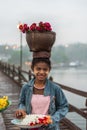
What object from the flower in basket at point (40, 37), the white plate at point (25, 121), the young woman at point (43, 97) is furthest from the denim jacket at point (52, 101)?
the flower in basket at point (40, 37)

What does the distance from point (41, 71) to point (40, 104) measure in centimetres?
31

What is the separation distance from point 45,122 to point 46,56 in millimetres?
624

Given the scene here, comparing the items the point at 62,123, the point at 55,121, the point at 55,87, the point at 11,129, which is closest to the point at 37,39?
the point at 55,87

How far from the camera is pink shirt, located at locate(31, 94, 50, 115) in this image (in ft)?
13.5

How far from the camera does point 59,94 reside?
4188mm

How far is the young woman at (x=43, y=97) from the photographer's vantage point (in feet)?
13.5

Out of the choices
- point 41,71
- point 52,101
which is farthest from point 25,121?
point 41,71

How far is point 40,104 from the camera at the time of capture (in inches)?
162

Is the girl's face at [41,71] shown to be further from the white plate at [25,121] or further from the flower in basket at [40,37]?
the white plate at [25,121]

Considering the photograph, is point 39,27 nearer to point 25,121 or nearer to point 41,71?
point 41,71

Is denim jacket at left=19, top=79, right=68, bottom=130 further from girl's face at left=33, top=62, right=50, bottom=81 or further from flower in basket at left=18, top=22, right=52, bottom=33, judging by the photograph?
flower in basket at left=18, top=22, right=52, bottom=33

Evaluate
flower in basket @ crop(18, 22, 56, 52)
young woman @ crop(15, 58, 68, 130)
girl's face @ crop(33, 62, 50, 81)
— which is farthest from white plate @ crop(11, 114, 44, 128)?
flower in basket @ crop(18, 22, 56, 52)

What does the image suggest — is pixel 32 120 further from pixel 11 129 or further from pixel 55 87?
pixel 11 129

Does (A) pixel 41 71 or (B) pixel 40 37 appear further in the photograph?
(A) pixel 41 71
